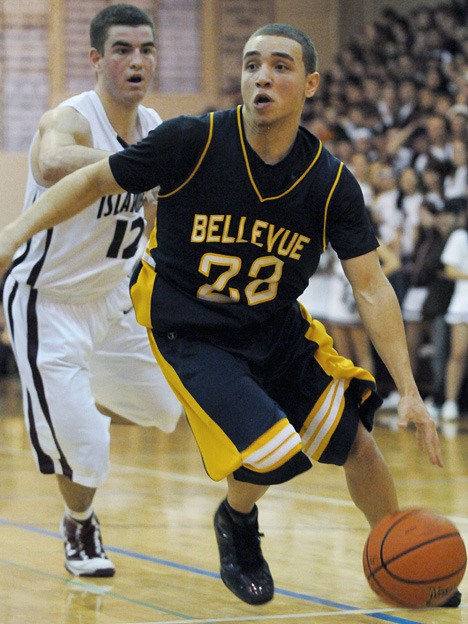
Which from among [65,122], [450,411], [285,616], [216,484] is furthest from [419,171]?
[285,616]

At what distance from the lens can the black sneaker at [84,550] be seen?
4469 mm

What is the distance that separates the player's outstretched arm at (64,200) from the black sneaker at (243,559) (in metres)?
1.19

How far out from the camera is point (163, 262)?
12.6ft

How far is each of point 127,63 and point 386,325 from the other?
1563 millimetres

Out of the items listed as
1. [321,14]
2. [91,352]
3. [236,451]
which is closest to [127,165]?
[236,451]

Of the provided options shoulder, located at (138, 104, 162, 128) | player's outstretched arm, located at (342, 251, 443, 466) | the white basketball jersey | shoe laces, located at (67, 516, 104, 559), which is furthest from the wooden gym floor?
shoulder, located at (138, 104, 162, 128)

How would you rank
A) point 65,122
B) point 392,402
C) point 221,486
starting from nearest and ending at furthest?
1. point 65,122
2. point 221,486
3. point 392,402

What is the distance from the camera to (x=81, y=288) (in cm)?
462

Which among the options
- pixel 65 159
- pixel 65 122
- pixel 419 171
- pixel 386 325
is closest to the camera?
pixel 386 325

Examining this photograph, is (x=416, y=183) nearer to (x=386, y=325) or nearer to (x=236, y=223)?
(x=386, y=325)

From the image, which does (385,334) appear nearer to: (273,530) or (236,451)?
(236,451)

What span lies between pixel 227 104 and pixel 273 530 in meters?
13.4

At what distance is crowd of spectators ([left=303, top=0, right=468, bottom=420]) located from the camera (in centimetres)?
1109

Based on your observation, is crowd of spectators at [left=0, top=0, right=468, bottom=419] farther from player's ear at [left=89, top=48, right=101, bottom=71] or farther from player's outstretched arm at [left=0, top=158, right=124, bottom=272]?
player's outstretched arm at [left=0, top=158, right=124, bottom=272]
